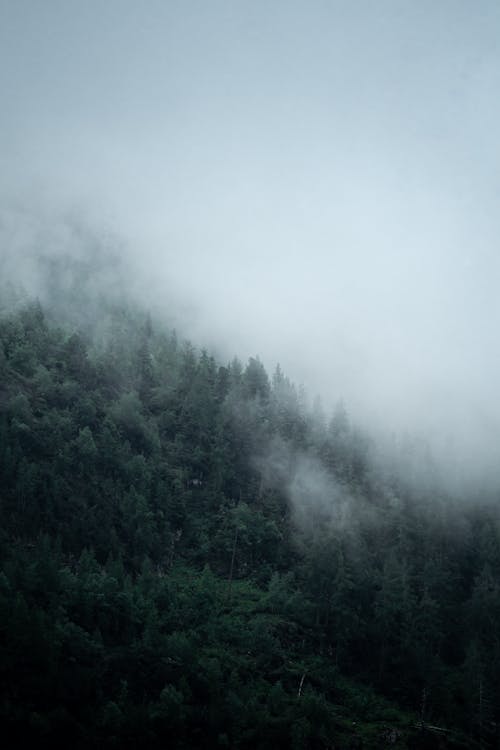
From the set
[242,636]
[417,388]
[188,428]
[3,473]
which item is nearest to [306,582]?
[242,636]

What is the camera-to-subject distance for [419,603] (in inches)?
3812

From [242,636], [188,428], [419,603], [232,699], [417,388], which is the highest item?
[417,388]

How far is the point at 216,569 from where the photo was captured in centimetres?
10206

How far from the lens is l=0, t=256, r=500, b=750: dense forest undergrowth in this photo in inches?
2393

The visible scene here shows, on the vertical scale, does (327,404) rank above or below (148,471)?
above

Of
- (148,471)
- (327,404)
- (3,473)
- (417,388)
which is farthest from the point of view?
(417,388)

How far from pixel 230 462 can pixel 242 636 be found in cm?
4702

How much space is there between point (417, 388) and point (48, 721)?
163 metres

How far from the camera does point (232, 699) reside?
62594 mm

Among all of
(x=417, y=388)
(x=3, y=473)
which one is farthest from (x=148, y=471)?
(x=417, y=388)

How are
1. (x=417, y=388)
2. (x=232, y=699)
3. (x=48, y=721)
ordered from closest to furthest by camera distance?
(x=48, y=721) < (x=232, y=699) < (x=417, y=388)

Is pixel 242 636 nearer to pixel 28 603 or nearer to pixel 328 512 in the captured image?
pixel 28 603

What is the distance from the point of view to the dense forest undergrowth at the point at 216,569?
199 ft

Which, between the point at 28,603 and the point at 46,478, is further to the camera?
the point at 46,478
